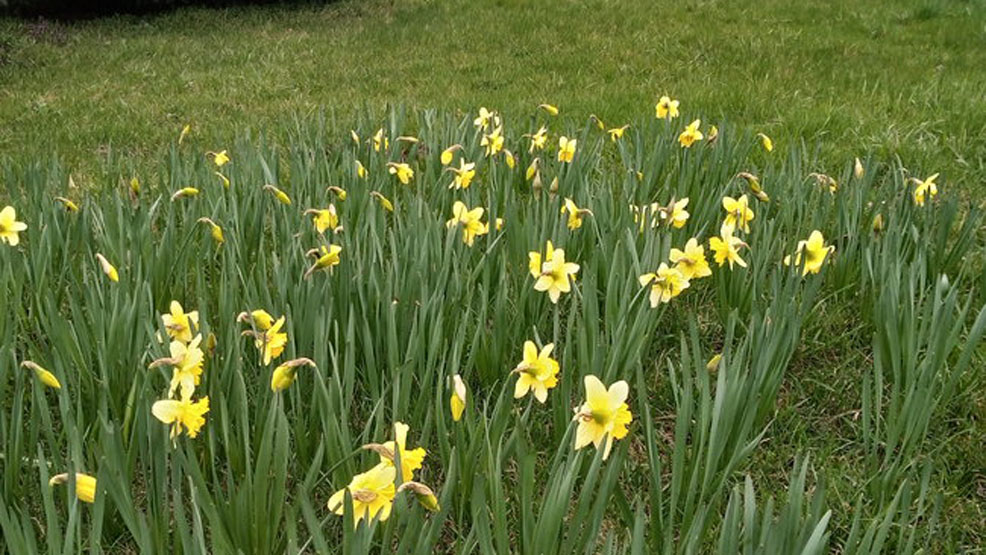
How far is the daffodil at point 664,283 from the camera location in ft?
5.65

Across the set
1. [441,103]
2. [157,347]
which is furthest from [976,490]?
[441,103]

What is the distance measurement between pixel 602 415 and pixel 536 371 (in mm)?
192

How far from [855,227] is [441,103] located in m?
3.42

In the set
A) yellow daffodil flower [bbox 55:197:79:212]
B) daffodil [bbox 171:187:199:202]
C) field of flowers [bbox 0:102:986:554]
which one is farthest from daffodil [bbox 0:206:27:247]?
daffodil [bbox 171:187:199:202]

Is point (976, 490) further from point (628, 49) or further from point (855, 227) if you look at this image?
point (628, 49)

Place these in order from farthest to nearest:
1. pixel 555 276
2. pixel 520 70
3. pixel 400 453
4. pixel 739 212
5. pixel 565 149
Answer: pixel 520 70, pixel 565 149, pixel 739 212, pixel 555 276, pixel 400 453

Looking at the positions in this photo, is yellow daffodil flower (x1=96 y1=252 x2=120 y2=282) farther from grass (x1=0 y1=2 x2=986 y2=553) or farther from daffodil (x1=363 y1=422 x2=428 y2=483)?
daffodil (x1=363 y1=422 x2=428 y2=483)

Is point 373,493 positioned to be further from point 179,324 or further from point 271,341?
point 179,324

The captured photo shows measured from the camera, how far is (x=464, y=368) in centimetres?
179

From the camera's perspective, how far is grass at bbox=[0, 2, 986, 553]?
123 centimetres

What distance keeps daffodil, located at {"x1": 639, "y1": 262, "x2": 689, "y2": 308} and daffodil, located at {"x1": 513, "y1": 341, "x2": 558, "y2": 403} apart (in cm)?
40

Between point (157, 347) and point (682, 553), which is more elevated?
point (157, 347)

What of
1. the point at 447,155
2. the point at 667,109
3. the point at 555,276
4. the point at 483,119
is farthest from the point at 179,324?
the point at 667,109

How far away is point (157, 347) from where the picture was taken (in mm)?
1523
